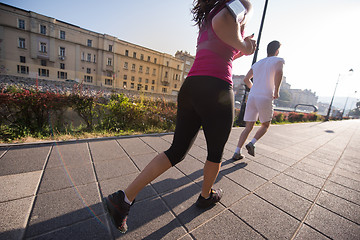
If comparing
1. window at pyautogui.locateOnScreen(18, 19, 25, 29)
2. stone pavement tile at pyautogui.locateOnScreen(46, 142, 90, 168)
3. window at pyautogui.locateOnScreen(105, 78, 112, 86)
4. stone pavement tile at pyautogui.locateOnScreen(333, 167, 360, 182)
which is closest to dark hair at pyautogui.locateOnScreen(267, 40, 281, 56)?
stone pavement tile at pyautogui.locateOnScreen(333, 167, 360, 182)

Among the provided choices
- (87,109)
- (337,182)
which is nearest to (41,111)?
(87,109)

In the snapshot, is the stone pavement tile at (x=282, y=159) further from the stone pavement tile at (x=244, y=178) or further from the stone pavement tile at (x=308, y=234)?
the stone pavement tile at (x=308, y=234)

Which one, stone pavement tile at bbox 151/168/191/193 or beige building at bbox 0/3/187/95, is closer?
stone pavement tile at bbox 151/168/191/193

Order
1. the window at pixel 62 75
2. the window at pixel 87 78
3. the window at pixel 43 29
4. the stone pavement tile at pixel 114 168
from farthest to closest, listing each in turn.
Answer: the window at pixel 87 78, the window at pixel 62 75, the window at pixel 43 29, the stone pavement tile at pixel 114 168

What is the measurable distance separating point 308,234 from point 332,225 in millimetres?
365

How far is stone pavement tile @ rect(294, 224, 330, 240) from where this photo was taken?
51.0 inches

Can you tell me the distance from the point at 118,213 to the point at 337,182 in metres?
3.21

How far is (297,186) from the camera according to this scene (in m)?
2.14

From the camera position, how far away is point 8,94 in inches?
113

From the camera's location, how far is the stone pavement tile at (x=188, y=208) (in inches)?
53.3

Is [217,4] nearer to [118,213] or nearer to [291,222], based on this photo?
[118,213]

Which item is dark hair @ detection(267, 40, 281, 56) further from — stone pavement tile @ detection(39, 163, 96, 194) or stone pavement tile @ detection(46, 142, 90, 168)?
stone pavement tile @ detection(46, 142, 90, 168)

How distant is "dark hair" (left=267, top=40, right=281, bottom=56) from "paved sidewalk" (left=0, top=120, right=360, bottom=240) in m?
2.00

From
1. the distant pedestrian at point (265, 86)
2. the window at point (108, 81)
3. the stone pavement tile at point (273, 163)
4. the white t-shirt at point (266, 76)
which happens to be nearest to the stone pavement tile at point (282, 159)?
the stone pavement tile at point (273, 163)
